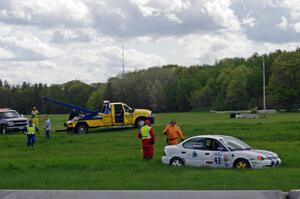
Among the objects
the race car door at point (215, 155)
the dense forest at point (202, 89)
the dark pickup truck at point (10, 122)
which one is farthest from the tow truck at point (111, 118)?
the dense forest at point (202, 89)

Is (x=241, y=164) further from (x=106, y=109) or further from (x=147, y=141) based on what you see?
(x=106, y=109)

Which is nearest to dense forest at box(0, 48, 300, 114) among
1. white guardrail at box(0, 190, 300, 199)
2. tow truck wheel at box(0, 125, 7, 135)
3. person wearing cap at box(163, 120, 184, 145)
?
tow truck wheel at box(0, 125, 7, 135)

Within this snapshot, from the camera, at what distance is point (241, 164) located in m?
18.9

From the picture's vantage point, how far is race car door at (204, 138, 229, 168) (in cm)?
1933

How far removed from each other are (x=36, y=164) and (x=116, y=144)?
33.4ft

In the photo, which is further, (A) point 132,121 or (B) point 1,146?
(A) point 132,121

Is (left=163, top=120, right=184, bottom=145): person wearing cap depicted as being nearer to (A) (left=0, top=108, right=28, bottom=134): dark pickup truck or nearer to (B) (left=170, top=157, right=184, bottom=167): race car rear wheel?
(B) (left=170, top=157, right=184, bottom=167): race car rear wheel

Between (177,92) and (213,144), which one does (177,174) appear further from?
(177,92)

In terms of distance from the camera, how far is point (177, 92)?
142 metres

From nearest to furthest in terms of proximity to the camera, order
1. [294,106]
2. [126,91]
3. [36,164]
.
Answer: [36,164] → [294,106] → [126,91]

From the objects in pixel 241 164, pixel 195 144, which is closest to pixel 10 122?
pixel 195 144

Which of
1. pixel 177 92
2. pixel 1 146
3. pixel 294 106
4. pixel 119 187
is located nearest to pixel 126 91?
pixel 177 92

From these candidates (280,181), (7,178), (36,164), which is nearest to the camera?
(280,181)

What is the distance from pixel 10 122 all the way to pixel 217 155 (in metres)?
26.9
